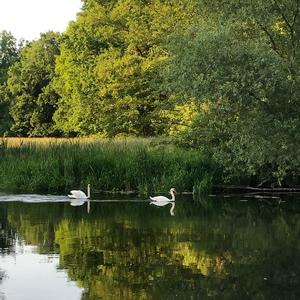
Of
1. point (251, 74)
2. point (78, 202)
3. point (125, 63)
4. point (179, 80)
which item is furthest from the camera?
point (125, 63)

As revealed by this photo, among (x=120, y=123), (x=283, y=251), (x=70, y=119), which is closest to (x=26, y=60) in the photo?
(x=70, y=119)

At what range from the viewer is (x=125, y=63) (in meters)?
35.1

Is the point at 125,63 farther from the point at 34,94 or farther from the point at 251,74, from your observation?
the point at 34,94

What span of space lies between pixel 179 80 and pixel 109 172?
6.52 meters

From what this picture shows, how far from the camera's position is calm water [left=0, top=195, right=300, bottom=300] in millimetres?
9555

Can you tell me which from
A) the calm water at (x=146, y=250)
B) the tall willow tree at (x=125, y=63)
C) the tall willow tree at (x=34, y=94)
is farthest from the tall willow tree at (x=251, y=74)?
the tall willow tree at (x=34, y=94)

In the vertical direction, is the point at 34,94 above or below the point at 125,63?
above

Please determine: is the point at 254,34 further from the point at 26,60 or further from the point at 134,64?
the point at 26,60

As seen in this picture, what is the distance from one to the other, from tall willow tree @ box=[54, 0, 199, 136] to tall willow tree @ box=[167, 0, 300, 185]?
13.9 meters

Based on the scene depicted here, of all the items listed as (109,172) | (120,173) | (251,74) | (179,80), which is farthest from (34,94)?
(251,74)

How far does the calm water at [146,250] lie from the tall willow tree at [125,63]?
1484 cm

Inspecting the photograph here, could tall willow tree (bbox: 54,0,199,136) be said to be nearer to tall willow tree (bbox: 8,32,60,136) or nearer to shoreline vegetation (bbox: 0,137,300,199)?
shoreline vegetation (bbox: 0,137,300,199)

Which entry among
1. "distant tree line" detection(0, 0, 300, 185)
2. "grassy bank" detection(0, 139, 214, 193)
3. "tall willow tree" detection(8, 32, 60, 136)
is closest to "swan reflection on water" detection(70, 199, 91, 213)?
"grassy bank" detection(0, 139, 214, 193)

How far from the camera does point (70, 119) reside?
146 feet
